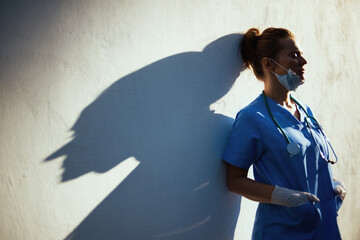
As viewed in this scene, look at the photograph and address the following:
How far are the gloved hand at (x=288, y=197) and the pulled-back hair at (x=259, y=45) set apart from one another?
19.5 inches

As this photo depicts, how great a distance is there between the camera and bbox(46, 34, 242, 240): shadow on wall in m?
1.18

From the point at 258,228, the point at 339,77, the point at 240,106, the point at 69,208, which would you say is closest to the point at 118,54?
the point at 69,208

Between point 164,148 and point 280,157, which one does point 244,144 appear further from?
point 164,148

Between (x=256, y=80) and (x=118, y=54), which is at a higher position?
(x=118, y=54)

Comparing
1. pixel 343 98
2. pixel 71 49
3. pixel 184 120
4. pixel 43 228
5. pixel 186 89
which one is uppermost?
pixel 71 49

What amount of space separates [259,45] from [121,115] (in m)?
0.68

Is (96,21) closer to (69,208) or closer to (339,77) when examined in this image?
(69,208)

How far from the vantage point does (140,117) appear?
126 centimetres

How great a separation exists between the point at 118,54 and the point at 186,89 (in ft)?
0.98

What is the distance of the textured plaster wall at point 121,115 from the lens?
1049mm

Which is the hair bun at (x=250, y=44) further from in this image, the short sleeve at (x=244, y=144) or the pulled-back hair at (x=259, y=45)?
the short sleeve at (x=244, y=144)

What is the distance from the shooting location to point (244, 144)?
1.43m

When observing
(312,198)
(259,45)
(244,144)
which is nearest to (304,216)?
(312,198)

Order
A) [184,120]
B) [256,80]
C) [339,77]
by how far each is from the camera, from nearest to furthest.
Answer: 1. [184,120]
2. [256,80]
3. [339,77]
